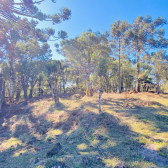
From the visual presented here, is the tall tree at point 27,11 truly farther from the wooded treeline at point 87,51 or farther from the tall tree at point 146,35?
the tall tree at point 146,35

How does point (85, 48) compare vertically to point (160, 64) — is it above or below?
above

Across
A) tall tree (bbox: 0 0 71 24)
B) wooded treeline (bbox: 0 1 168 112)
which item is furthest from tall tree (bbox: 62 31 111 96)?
tall tree (bbox: 0 0 71 24)

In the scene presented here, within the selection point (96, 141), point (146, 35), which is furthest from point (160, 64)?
point (96, 141)

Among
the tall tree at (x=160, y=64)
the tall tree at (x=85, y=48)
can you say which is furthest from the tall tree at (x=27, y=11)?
the tall tree at (x=160, y=64)

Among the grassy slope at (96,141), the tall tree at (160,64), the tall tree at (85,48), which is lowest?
the grassy slope at (96,141)

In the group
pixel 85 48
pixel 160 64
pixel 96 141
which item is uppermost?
pixel 85 48

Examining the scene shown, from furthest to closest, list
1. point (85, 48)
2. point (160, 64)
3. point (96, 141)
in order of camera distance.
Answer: point (85, 48)
point (160, 64)
point (96, 141)

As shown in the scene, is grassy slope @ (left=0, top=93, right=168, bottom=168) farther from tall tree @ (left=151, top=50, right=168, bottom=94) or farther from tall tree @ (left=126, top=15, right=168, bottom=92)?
tall tree @ (left=126, top=15, right=168, bottom=92)

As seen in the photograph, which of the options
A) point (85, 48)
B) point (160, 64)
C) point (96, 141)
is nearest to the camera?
point (96, 141)

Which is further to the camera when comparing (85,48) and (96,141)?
(85,48)

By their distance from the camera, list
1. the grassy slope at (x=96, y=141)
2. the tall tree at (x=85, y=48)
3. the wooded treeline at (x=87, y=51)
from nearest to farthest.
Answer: the grassy slope at (x=96, y=141)
the wooded treeline at (x=87, y=51)
the tall tree at (x=85, y=48)

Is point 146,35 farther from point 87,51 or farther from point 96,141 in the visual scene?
point 96,141

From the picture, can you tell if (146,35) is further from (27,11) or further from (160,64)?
(27,11)

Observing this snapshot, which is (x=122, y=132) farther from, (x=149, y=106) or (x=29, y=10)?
(x=29, y=10)
